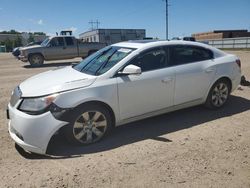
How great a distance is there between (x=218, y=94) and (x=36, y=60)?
13313 mm

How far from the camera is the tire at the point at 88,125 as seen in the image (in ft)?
13.6

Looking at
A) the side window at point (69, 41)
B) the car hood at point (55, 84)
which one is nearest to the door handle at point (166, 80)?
the car hood at point (55, 84)

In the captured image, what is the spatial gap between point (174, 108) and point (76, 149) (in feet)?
6.74

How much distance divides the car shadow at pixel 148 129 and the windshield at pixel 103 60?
3.87 feet

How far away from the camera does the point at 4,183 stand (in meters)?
3.42

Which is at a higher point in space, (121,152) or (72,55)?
(72,55)

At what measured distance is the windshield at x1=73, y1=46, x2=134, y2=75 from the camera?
4680 mm

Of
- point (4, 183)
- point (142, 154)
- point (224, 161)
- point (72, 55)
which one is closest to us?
point (4, 183)

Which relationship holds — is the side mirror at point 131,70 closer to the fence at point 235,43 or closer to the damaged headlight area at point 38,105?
the damaged headlight area at point 38,105

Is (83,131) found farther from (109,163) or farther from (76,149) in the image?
(109,163)

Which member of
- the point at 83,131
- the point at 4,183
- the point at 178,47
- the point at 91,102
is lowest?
the point at 4,183

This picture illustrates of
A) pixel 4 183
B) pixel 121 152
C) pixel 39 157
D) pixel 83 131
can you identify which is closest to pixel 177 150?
pixel 121 152

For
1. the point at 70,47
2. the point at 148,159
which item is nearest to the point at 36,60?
the point at 70,47

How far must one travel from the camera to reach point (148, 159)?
390 cm
